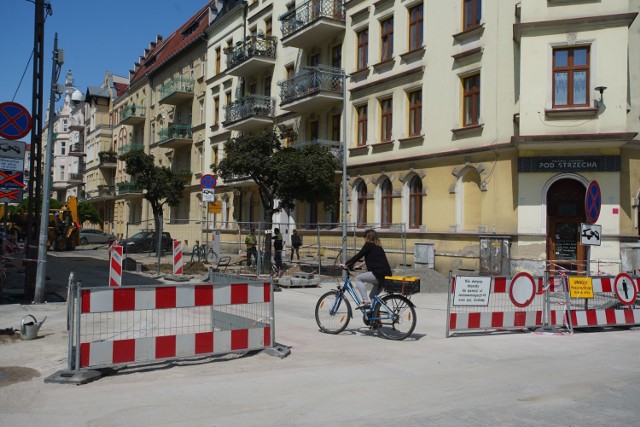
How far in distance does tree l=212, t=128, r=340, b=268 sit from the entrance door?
825 centimetres

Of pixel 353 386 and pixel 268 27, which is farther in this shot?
pixel 268 27

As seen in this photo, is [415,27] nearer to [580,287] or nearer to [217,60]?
[580,287]

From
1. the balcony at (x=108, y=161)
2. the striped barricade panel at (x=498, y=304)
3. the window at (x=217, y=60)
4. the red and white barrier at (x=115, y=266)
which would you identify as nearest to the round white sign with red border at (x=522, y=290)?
the striped barricade panel at (x=498, y=304)

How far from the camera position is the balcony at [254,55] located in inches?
1350

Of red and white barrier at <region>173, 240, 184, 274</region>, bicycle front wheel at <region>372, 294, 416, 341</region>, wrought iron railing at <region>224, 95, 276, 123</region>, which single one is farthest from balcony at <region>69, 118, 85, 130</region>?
bicycle front wheel at <region>372, 294, 416, 341</region>

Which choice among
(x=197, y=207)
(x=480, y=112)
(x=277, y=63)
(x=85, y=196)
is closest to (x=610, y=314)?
(x=480, y=112)

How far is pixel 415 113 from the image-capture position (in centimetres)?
2464

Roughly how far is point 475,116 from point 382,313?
13468mm

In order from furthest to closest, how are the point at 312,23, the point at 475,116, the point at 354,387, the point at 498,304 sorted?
the point at 312,23 → the point at 475,116 → the point at 498,304 → the point at 354,387

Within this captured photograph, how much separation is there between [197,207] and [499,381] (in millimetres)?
37838

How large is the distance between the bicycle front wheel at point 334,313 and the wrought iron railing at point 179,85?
37233mm

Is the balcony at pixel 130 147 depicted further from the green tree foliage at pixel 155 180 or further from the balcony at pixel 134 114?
the green tree foliage at pixel 155 180

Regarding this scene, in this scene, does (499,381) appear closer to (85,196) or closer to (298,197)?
(298,197)

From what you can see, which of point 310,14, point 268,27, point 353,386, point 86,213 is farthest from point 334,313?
point 86,213
